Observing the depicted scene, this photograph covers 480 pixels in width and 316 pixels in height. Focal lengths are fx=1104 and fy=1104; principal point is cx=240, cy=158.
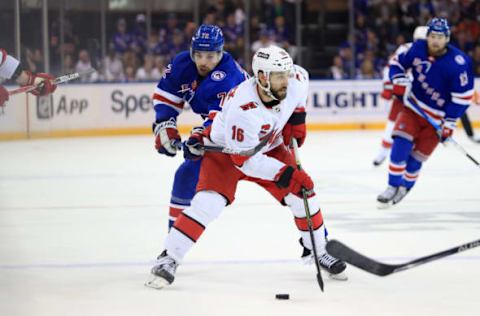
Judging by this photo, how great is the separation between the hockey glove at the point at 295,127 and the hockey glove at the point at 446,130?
2250mm

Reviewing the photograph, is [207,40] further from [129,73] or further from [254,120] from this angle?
[129,73]

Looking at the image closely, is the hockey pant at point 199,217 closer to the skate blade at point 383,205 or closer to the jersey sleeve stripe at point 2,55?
the jersey sleeve stripe at point 2,55

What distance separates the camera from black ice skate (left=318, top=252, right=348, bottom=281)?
4203 millimetres

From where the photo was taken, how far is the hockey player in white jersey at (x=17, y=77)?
542 centimetres

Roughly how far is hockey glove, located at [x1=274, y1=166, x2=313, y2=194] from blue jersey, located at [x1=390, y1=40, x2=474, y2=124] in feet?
8.18

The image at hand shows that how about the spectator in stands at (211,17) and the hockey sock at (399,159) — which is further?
the spectator in stands at (211,17)

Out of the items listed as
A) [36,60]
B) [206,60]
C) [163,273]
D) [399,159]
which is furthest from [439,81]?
[36,60]

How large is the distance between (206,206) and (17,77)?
2.31m

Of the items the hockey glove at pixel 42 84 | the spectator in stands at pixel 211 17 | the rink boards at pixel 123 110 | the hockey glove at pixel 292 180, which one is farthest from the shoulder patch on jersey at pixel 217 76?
the spectator in stands at pixel 211 17

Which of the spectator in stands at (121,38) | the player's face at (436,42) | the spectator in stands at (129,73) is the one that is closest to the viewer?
the player's face at (436,42)

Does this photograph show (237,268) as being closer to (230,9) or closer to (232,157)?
(232,157)

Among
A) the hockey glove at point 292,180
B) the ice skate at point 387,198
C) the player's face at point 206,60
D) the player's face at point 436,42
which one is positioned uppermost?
the player's face at point 206,60

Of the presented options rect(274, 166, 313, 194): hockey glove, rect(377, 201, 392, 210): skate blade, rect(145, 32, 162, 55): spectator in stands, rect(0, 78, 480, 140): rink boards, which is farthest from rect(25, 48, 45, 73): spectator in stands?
rect(274, 166, 313, 194): hockey glove

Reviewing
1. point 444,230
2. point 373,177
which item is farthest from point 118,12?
point 444,230
